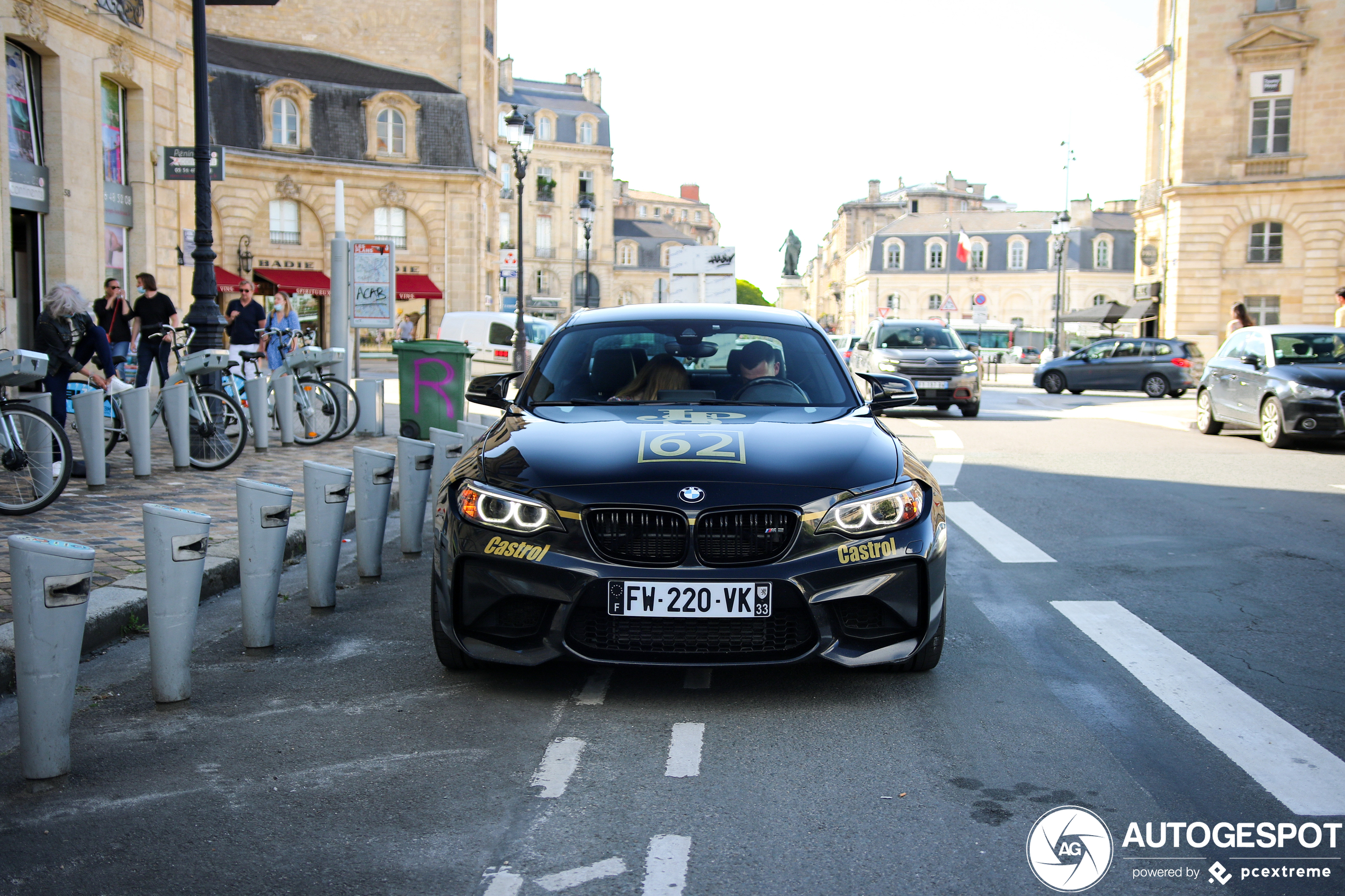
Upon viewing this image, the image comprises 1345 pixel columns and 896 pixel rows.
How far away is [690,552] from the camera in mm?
4297

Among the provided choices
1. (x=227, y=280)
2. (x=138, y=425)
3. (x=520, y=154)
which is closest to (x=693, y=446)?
(x=138, y=425)

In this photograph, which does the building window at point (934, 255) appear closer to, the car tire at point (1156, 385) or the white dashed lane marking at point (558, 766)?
the car tire at point (1156, 385)

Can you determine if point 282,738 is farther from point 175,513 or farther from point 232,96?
point 232,96

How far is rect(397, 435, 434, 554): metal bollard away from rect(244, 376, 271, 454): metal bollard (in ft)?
18.0

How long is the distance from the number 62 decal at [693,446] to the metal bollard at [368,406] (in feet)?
34.3

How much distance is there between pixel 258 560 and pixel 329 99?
43.7 meters

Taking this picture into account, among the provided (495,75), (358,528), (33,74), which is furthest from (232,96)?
(358,528)

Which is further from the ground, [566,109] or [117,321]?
[566,109]

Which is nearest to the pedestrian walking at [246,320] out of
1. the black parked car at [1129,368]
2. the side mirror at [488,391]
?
the side mirror at [488,391]

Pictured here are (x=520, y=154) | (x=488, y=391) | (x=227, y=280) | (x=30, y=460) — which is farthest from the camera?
(x=227, y=280)

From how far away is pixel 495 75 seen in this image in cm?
5075

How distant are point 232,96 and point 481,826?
45.2 metres

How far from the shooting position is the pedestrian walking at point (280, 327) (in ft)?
58.7

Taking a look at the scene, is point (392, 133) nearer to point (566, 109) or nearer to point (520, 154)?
point (520, 154)
